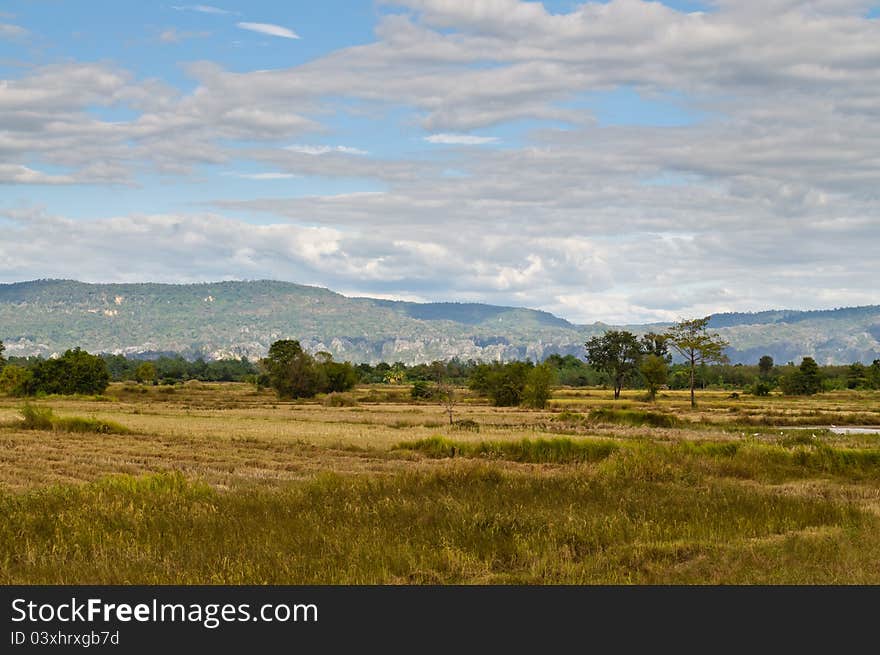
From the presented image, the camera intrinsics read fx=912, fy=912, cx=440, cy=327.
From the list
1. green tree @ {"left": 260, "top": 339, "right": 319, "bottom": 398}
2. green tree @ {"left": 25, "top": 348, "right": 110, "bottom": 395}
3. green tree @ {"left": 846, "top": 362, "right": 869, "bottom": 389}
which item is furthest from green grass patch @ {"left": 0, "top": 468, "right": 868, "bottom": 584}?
green tree @ {"left": 846, "top": 362, "right": 869, "bottom": 389}

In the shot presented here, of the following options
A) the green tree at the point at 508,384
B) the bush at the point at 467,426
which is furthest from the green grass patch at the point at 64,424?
the green tree at the point at 508,384

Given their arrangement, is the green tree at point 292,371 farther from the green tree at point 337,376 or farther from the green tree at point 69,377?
the green tree at point 69,377

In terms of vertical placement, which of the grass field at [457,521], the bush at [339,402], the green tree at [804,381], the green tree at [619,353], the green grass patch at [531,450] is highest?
the green tree at [619,353]

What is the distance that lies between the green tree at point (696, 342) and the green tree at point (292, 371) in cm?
4742

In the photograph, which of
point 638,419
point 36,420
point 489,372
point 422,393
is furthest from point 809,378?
point 36,420

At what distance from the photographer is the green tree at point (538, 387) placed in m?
101

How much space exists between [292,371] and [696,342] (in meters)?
52.1

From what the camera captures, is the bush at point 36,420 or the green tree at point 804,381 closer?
the bush at point 36,420

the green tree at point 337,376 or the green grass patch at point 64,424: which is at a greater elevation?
the green tree at point 337,376

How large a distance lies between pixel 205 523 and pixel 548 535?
6172 mm

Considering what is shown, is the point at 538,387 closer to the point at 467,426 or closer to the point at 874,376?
the point at 467,426
